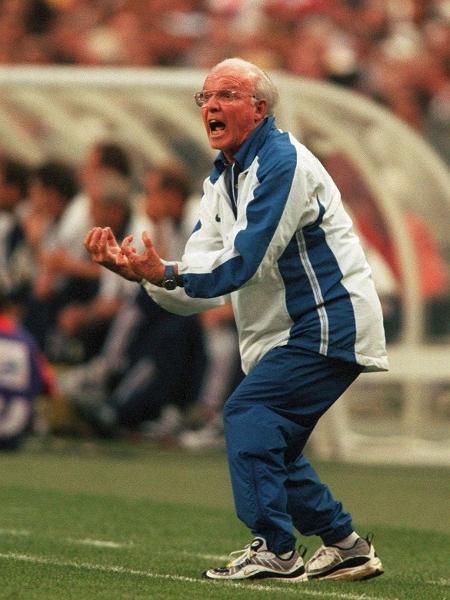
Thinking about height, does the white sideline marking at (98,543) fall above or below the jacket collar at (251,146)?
below

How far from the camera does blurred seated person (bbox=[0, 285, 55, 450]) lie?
527 inches

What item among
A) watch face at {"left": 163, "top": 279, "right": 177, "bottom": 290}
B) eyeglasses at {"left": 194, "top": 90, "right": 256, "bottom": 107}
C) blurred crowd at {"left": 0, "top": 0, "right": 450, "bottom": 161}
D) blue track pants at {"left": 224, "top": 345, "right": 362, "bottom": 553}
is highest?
blurred crowd at {"left": 0, "top": 0, "right": 450, "bottom": 161}

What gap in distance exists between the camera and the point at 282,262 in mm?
6402

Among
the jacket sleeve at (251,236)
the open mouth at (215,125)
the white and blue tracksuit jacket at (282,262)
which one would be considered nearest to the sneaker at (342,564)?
the white and blue tracksuit jacket at (282,262)

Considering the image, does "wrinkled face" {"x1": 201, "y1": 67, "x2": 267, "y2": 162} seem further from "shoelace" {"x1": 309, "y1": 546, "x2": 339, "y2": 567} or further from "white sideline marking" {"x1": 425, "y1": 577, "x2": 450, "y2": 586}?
"white sideline marking" {"x1": 425, "y1": 577, "x2": 450, "y2": 586}

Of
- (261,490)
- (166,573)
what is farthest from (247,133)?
(166,573)

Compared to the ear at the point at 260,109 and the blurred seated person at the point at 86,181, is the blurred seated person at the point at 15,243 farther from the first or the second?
the ear at the point at 260,109

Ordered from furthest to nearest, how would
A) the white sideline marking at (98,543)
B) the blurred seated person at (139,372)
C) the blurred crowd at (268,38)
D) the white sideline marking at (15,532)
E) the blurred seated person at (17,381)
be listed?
1. the blurred crowd at (268,38)
2. the blurred seated person at (139,372)
3. the blurred seated person at (17,381)
4. the white sideline marking at (15,532)
5. the white sideline marking at (98,543)

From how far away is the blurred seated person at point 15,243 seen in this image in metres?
15.0

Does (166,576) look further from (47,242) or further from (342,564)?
(47,242)

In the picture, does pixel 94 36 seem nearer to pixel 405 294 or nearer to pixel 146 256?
pixel 405 294

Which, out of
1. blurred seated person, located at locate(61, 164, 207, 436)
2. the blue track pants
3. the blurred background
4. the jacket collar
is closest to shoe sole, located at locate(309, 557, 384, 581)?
the blue track pants

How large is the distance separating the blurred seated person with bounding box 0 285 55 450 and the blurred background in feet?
0.04

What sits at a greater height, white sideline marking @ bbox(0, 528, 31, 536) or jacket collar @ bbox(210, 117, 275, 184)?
jacket collar @ bbox(210, 117, 275, 184)
